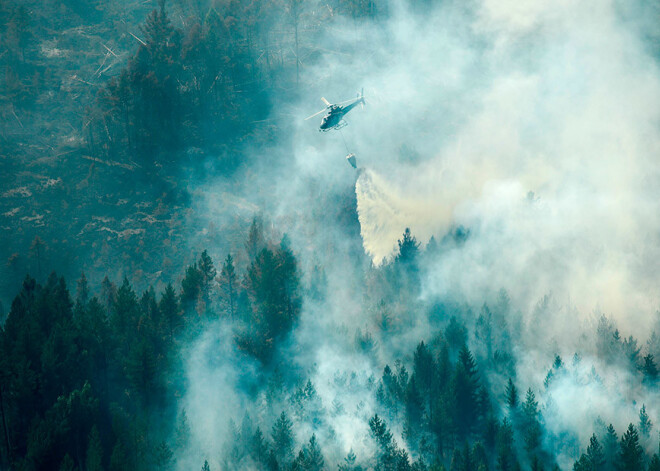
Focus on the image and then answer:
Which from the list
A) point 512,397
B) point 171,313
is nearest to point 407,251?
point 512,397

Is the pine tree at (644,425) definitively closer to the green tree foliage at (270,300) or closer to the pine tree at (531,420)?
the pine tree at (531,420)

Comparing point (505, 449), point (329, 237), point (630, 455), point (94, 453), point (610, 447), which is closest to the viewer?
point (94, 453)

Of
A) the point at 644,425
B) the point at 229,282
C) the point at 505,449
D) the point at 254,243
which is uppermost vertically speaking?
the point at 254,243

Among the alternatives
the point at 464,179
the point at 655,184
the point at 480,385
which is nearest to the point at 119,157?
the point at 464,179

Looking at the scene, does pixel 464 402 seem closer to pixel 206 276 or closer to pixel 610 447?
pixel 610 447

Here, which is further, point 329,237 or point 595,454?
point 329,237

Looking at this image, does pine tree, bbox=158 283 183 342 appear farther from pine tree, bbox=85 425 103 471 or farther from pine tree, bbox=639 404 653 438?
pine tree, bbox=639 404 653 438

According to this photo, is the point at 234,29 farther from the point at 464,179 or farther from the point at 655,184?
the point at 655,184

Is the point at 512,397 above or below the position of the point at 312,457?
above
